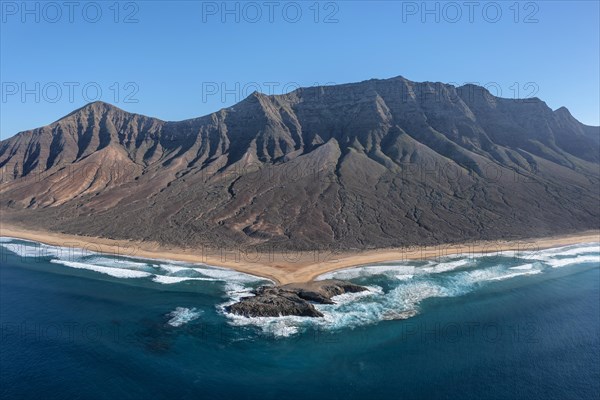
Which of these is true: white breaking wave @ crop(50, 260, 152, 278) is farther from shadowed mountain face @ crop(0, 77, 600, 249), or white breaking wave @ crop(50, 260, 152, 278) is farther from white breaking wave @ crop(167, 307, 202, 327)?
white breaking wave @ crop(167, 307, 202, 327)

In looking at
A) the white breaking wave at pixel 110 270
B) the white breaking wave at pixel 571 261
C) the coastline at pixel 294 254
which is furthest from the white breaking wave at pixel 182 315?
the white breaking wave at pixel 571 261

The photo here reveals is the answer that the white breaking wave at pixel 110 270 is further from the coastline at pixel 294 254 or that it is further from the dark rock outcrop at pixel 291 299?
the dark rock outcrop at pixel 291 299

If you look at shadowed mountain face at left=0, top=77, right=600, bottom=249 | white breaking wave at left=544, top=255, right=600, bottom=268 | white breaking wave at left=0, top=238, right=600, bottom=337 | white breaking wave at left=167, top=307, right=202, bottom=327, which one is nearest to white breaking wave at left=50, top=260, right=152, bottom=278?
white breaking wave at left=0, top=238, right=600, bottom=337

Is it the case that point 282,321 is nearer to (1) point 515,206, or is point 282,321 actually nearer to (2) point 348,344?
(2) point 348,344

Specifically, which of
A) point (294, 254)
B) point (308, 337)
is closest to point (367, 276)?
point (294, 254)

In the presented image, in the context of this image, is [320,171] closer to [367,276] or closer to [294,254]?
[294,254]
